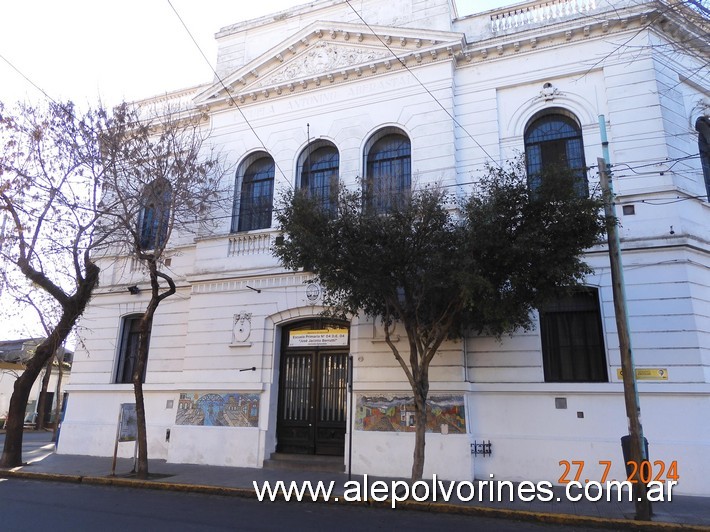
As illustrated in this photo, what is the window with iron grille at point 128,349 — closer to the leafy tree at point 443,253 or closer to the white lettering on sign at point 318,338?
the white lettering on sign at point 318,338

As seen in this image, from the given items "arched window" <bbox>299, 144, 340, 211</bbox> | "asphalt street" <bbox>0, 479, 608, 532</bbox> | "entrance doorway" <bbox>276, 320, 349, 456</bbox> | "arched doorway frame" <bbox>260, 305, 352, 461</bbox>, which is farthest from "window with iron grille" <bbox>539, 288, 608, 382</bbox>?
"arched window" <bbox>299, 144, 340, 211</bbox>

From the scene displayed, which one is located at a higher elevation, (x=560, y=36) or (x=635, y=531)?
(x=560, y=36)

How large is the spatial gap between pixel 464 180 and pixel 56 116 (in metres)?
10.6

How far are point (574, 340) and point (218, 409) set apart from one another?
29.9 feet

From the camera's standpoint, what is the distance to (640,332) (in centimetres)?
1153

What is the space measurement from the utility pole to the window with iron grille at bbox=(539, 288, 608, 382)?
2969 millimetres

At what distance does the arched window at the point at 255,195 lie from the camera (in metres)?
16.1

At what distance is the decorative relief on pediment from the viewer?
15784mm

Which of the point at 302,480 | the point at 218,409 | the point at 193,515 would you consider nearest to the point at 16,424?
the point at 218,409

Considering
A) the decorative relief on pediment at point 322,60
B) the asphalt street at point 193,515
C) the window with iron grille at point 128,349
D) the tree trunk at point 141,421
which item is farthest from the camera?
the window with iron grille at point 128,349

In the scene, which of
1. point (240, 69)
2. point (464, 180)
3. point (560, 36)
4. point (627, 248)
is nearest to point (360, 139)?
point (464, 180)

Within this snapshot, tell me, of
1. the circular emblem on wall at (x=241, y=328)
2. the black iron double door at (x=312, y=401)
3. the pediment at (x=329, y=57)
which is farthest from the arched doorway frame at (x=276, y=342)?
the pediment at (x=329, y=57)

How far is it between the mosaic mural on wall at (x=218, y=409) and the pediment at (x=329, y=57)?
30.0 feet

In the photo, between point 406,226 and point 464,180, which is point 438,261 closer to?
point 406,226
